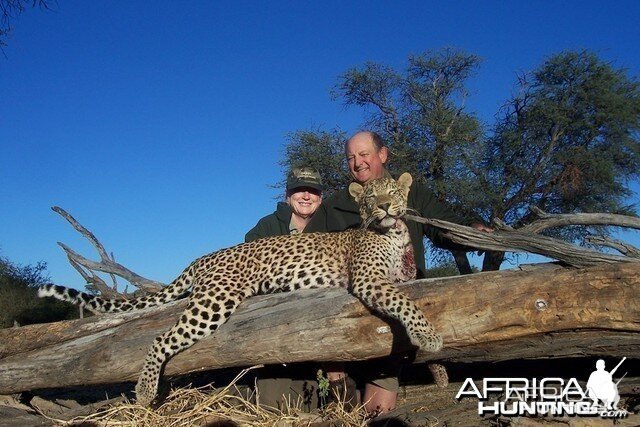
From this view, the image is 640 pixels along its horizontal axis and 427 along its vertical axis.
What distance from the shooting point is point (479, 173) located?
1820cm

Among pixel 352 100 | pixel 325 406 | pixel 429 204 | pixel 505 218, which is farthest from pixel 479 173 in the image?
pixel 325 406

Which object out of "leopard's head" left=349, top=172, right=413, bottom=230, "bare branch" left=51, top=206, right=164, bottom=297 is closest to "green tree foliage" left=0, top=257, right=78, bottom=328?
"bare branch" left=51, top=206, right=164, bottom=297

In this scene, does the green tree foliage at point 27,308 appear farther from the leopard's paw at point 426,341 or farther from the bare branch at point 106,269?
the leopard's paw at point 426,341

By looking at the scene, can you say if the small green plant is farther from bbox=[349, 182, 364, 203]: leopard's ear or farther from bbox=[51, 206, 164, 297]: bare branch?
bbox=[51, 206, 164, 297]: bare branch

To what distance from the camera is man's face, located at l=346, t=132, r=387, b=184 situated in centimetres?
746

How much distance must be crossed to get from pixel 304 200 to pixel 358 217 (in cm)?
77

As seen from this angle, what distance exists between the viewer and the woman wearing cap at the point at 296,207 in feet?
26.7

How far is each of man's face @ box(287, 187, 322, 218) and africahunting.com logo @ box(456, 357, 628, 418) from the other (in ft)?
10.6

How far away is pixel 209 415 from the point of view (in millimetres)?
5996

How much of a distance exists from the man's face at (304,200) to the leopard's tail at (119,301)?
1868mm

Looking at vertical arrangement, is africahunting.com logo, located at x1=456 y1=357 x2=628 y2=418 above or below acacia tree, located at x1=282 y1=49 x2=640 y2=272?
below

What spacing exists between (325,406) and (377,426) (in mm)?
674

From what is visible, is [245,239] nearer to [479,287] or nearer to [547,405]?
[479,287]

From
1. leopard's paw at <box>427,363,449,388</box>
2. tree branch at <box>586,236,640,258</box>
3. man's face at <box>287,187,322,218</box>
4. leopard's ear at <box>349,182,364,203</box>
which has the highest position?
man's face at <box>287,187,322,218</box>
